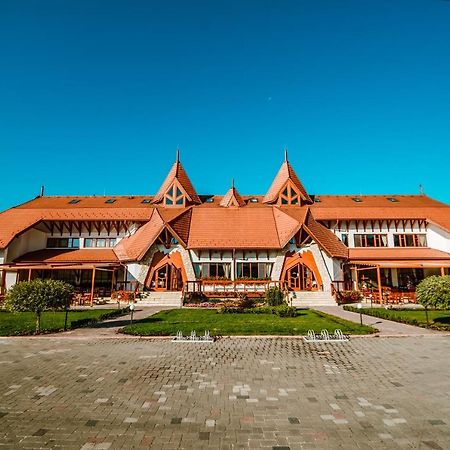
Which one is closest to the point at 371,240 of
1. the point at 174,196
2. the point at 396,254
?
the point at 396,254

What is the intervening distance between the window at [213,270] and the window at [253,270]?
39.6 inches

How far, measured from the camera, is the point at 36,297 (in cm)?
1320

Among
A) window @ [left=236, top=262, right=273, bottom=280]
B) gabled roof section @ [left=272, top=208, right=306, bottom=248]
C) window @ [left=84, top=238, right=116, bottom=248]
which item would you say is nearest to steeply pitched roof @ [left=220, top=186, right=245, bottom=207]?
gabled roof section @ [left=272, top=208, right=306, bottom=248]

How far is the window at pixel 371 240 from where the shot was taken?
33844 millimetres

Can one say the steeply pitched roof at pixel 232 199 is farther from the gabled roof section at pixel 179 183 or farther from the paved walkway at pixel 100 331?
the paved walkway at pixel 100 331

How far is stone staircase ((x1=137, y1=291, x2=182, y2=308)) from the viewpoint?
1038 inches

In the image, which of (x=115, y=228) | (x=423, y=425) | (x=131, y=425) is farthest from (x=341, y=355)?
(x=115, y=228)

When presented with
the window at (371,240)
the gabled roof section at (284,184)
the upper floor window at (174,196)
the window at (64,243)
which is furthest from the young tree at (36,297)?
the window at (371,240)

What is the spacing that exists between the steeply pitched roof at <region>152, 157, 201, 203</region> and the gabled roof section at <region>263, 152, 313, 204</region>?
856 cm

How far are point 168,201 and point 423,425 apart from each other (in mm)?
34031

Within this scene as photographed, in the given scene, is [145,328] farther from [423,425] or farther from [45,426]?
[423,425]

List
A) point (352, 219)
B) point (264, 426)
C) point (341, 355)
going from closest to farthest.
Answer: point (264, 426) → point (341, 355) → point (352, 219)

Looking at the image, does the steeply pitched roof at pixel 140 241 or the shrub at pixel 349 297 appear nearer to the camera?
the shrub at pixel 349 297

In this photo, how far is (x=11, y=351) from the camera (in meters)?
10.4
